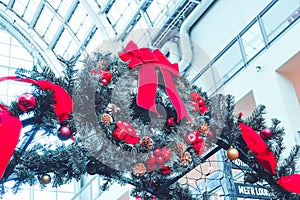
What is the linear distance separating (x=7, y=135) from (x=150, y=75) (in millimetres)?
718

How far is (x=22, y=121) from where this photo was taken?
1.79m

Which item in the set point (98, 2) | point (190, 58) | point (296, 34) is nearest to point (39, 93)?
point (296, 34)

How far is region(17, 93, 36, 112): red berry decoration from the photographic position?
178 centimetres

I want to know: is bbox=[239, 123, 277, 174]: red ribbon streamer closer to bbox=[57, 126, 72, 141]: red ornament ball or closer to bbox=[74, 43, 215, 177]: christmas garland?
bbox=[74, 43, 215, 177]: christmas garland

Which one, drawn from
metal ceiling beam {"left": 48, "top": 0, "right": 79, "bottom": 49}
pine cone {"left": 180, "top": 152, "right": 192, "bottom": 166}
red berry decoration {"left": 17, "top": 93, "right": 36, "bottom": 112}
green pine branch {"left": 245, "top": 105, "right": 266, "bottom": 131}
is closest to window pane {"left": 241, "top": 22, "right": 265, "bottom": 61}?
green pine branch {"left": 245, "top": 105, "right": 266, "bottom": 131}

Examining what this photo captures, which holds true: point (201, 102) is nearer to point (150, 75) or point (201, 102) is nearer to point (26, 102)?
point (150, 75)

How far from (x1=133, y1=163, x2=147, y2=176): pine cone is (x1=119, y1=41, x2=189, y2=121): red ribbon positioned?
0.83 ft

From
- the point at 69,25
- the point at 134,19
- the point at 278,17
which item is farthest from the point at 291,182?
the point at 69,25

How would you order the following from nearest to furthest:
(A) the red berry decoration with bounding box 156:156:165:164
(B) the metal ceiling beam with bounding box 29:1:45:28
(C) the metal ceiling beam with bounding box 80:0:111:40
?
(A) the red berry decoration with bounding box 156:156:165:164 < (C) the metal ceiling beam with bounding box 80:0:111:40 < (B) the metal ceiling beam with bounding box 29:1:45:28

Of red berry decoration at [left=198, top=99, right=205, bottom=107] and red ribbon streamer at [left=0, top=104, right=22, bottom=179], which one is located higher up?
red berry decoration at [left=198, top=99, right=205, bottom=107]

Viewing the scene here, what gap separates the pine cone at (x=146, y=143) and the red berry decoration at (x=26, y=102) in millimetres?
501

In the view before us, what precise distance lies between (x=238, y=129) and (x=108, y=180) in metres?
0.68

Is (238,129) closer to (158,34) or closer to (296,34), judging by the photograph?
(296,34)

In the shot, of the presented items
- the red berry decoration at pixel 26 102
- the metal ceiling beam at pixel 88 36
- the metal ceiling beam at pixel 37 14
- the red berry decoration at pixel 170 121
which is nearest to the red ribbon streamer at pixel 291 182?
the red berry decoration at pixel 170 121
